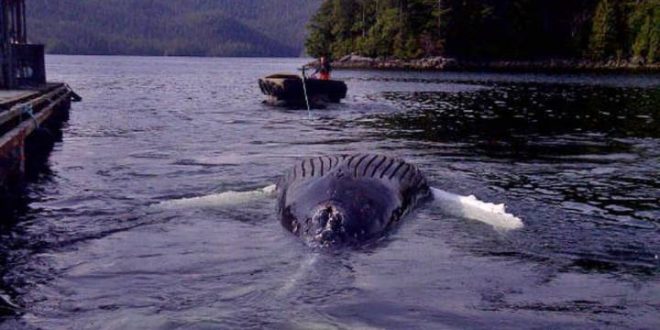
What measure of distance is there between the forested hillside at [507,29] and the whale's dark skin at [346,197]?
344 feet

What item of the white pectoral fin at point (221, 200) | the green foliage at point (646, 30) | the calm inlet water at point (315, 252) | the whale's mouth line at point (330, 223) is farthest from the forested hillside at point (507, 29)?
the whale's mouth line at point (330, 223)

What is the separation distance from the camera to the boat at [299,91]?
36375 millimetres

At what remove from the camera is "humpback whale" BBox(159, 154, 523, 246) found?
30.5ft

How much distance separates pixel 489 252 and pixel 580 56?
113 metres

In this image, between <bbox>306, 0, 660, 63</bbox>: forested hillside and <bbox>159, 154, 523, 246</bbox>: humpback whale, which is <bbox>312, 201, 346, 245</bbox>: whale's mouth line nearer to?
<bbox>159, 154, 523, 246</bbox>: humpback whale

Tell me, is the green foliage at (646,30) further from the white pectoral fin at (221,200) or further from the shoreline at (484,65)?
the white pectoral fin at (221,200)

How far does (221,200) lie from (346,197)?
125 inches

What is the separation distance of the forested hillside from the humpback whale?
104 m

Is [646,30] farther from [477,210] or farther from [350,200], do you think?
[350,200]

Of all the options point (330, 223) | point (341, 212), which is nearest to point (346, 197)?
point (341, 212)

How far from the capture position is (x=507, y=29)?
4658 inches

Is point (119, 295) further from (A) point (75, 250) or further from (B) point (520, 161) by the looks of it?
(B) point (520, 161)

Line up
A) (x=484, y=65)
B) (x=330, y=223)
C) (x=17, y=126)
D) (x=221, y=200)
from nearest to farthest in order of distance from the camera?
(x=330, y=223) → (x=221, y=200) → (x=17, y=126) → (x=484, y=65)

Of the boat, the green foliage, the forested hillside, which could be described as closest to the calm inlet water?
the boat
